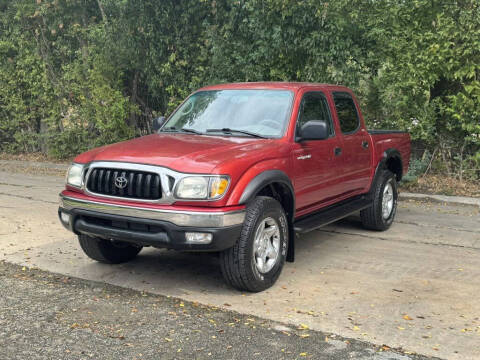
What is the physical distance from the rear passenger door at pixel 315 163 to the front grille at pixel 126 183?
59.6 inches

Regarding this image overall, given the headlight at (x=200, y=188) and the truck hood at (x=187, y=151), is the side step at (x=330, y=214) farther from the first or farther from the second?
the headlight at (x=200, y=188)

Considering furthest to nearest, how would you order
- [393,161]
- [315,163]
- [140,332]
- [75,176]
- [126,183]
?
[393,161], [315,163], [75,176], [126,183], [140,332]

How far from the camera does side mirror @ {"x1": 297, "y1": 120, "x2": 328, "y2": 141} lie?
19.3ft

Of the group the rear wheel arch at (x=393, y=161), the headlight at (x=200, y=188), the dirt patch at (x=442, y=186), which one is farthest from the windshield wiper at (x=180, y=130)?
the dirt patch at (x=442, y=186)

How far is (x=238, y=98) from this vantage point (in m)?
6.50

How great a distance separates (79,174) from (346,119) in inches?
129

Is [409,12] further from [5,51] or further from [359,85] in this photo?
[5,51]

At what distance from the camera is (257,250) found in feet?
17.6

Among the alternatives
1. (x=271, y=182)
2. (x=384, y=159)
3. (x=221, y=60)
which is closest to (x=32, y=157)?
(x=221, y=60)

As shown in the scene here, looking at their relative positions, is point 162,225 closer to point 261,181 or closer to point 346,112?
point 261,181

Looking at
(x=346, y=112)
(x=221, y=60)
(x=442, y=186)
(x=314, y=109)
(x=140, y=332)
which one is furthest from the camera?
(x=221, y=60)

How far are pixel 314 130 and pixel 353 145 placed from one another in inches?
54.2

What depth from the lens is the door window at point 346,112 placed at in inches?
280

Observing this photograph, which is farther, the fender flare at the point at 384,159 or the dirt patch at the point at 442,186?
the dirt patch at the point at 442,186
